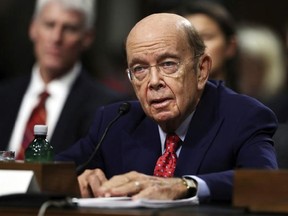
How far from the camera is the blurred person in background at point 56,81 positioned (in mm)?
5273

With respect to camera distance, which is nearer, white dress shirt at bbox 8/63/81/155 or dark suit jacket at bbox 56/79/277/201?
dark suit jacket at bbox 56/79/277/201

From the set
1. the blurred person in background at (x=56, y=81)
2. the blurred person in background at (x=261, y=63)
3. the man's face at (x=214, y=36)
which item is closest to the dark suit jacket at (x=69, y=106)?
the blurred person in background at (x=56, y=81)

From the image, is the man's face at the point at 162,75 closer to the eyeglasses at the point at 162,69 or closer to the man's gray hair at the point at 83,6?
the eyeglasses at the point at 162,69

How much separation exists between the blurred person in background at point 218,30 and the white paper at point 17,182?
8.34ft

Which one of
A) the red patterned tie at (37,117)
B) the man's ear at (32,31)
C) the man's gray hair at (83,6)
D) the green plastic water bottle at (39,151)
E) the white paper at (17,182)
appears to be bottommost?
the red patterned tie at (37,117)

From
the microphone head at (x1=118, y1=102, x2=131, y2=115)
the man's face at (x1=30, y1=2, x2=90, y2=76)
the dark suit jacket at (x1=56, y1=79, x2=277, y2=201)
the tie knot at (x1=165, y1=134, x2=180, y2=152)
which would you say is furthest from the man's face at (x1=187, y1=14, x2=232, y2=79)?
the microphone head at (x1=118, y1=102, x2=131, y2=115)

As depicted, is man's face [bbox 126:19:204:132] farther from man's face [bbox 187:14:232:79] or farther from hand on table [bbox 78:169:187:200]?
man's face [bbox 187:14:232:79]

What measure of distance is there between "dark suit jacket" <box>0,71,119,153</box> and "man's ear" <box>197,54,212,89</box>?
1.71m

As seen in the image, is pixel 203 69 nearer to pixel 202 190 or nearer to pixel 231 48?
pixel 202 190

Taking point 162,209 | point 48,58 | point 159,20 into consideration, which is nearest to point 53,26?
point 48,58

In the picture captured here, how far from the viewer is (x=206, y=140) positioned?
3312 millimetres

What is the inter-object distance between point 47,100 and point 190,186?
A: 8.75ft

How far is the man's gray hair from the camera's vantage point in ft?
17.8

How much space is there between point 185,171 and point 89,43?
2.33 metres
